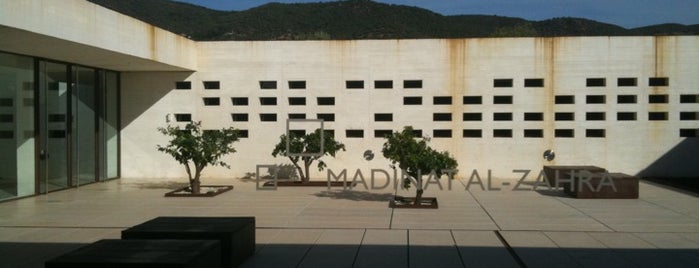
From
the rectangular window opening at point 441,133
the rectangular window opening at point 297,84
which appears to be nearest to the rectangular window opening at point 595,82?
the rectangular window opening at point 441,133

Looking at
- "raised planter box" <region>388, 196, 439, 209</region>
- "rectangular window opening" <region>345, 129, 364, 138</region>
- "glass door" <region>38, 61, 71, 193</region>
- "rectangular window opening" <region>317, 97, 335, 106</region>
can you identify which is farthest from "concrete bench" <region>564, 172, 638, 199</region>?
"glass door" <region>38, 61, 71, 193</region>

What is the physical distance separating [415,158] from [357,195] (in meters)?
2.67

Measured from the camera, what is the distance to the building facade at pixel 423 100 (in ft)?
56.5

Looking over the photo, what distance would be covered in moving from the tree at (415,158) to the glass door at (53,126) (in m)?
7.69

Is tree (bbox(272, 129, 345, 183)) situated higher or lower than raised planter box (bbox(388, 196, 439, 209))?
higher

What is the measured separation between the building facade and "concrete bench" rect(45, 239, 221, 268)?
10.7m

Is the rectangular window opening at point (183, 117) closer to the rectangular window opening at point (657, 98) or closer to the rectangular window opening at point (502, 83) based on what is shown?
the rectangular window opening at point (502, 83)

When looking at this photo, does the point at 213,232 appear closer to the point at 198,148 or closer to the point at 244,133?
the point at 198,148

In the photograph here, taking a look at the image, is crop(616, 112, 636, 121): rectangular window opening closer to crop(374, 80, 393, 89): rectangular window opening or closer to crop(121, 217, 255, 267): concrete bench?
crop(374, 80, 393, 89): rectangular window opening

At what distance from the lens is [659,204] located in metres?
12.5

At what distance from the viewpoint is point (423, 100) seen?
1773cm

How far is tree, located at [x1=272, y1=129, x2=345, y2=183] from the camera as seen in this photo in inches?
645

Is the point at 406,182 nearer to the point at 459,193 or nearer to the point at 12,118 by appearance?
the point at 459,193

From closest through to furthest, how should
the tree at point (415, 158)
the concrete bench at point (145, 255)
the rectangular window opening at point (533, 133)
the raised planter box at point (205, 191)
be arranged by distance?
the concrete bench at point (145, 255)
the tree at point (415, 158)
the raised planter box at point (205, 191)
the rectangular window opening at point (533, 133)
